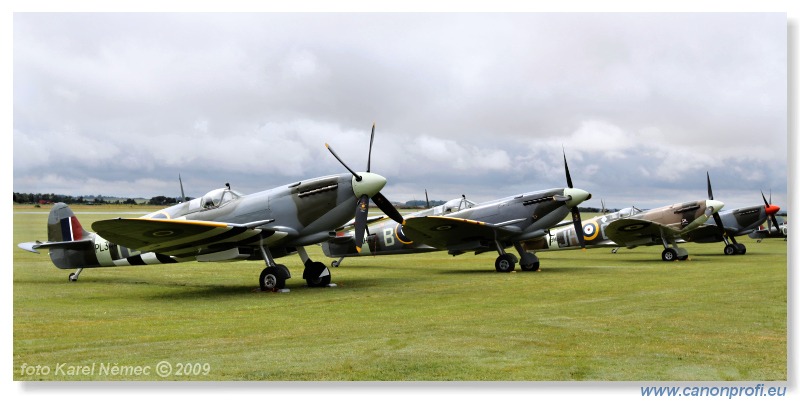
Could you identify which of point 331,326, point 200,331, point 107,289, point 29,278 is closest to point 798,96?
point 331,326

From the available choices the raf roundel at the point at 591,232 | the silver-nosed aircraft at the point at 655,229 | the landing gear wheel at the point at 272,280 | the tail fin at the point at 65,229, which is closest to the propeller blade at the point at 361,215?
the landing gear wheel at the point at 272,280

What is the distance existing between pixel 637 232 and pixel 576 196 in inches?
272

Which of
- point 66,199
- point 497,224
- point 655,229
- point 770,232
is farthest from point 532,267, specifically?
point 770,232

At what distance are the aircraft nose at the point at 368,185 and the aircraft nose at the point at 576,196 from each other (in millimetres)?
7469

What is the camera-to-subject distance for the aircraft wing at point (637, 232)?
2395cm

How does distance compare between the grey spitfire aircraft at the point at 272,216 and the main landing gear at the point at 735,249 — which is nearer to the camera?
the grey spitfire aircraft at the point at 272,216

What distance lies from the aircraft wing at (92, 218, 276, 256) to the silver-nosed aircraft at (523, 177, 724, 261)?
47.7 feet

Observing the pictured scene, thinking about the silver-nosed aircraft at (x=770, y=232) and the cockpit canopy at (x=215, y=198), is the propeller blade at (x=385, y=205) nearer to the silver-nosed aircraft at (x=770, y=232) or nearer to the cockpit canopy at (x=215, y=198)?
the cockpit canopy at (x=215, y=198)

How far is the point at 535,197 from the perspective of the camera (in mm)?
19641

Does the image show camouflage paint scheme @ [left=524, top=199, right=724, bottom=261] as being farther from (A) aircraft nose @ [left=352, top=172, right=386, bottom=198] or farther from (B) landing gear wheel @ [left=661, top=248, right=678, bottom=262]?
(A) aircraft nose @ [left=352, top=172, right=386, bottom=198]

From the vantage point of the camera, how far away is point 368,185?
13328mm

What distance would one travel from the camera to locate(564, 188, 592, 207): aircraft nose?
18906 mm

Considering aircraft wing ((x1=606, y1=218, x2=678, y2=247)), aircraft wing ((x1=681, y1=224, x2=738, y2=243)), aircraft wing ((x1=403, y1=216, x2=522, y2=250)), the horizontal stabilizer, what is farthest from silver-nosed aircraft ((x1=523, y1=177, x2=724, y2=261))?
the horizontal stabilizer
